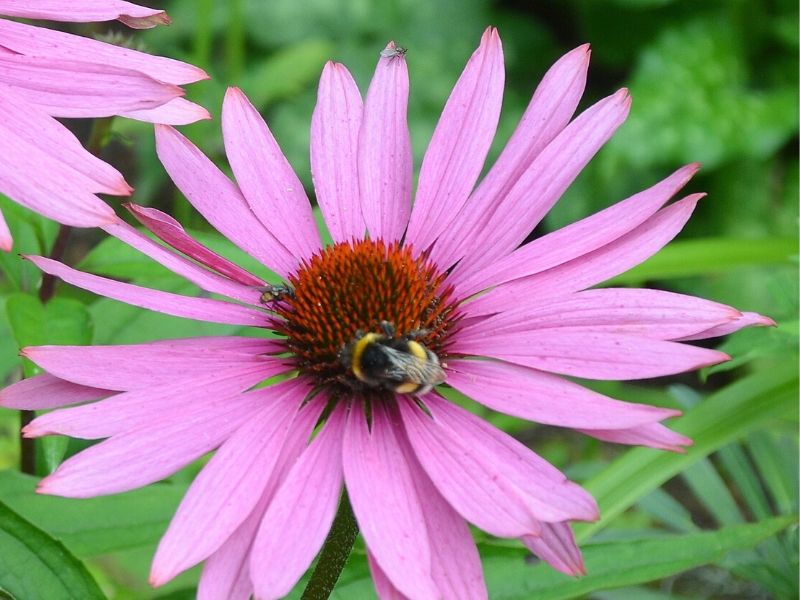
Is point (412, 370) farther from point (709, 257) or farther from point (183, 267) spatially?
point (709, 257)

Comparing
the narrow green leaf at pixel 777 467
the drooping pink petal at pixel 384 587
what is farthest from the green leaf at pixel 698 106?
the drooping pink petal at pixel 384 587

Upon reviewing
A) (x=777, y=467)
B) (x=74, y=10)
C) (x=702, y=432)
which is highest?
(x=74, y=10)

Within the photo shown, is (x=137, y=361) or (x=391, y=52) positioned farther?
(x=391, y=52)

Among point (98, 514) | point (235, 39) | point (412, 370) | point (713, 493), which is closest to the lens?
point (412, 370)

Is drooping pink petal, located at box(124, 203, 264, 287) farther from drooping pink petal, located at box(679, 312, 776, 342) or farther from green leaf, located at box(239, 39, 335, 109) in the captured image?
green leaf, located at box(239, 39, 335, 109)

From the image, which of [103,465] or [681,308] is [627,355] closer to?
[681,308]

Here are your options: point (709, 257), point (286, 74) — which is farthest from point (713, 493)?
point (286, 74)

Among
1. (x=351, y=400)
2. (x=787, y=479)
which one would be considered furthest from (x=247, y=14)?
(x=351, y=400)

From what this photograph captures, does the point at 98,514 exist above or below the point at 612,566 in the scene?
→ above
